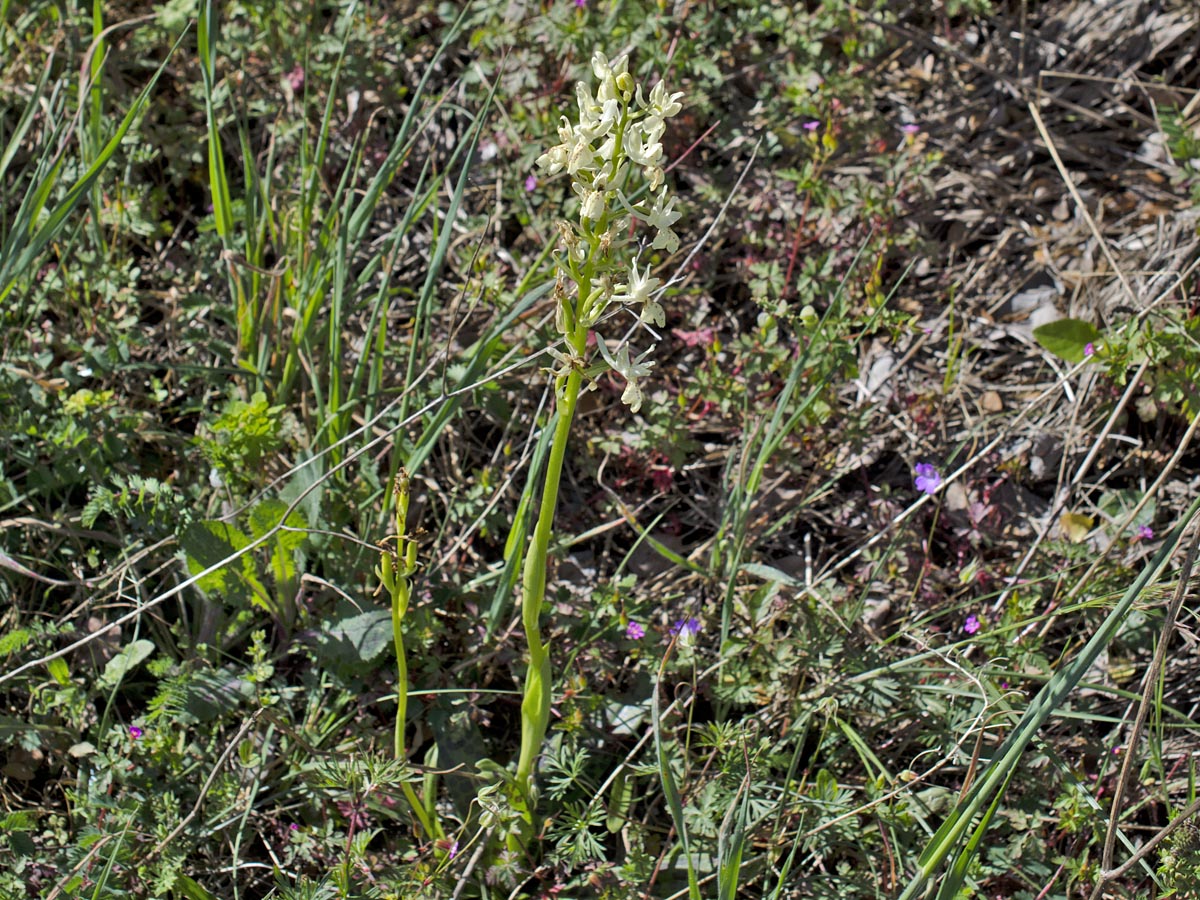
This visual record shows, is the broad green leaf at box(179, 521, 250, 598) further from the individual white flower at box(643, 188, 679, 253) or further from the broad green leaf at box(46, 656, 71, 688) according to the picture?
the individual white flower at box(643, 188, 679, 253)

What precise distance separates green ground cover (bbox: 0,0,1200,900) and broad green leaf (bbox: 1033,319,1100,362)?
0.07 feet

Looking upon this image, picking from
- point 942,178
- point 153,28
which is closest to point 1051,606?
point 942,178

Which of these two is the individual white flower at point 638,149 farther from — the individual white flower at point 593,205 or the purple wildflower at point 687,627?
the purple wildflower at point 687,627

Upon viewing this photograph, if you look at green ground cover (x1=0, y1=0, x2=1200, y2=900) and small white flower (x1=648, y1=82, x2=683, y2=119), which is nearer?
small white flower (x1=648, y1=82, x2=683, y2=119)

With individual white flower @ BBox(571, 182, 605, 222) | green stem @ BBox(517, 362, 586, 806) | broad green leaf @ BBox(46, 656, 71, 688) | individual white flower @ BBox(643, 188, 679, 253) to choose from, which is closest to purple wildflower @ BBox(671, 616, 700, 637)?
green stem @ BBox(517, 362, 586, 806)

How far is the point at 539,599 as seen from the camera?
1.68 metres

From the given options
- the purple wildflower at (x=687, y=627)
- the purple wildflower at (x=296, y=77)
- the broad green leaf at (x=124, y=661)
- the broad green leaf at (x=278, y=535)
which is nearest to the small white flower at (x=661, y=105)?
the purple wildflower at (x=687, y=627)

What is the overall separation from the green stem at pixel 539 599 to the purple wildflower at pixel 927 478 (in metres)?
1.11

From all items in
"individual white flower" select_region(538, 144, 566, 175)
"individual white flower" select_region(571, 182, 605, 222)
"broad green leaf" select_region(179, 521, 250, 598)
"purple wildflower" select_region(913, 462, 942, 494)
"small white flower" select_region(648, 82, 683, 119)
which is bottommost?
"purple wildflower" select_region(913, 462, 942, 494)

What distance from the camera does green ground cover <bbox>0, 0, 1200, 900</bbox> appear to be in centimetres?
192

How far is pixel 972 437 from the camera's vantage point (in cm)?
267

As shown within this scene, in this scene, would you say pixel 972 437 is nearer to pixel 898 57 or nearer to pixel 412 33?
pixel 898 57

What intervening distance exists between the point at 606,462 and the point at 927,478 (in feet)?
2.67

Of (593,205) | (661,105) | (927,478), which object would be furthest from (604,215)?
(927,478)
